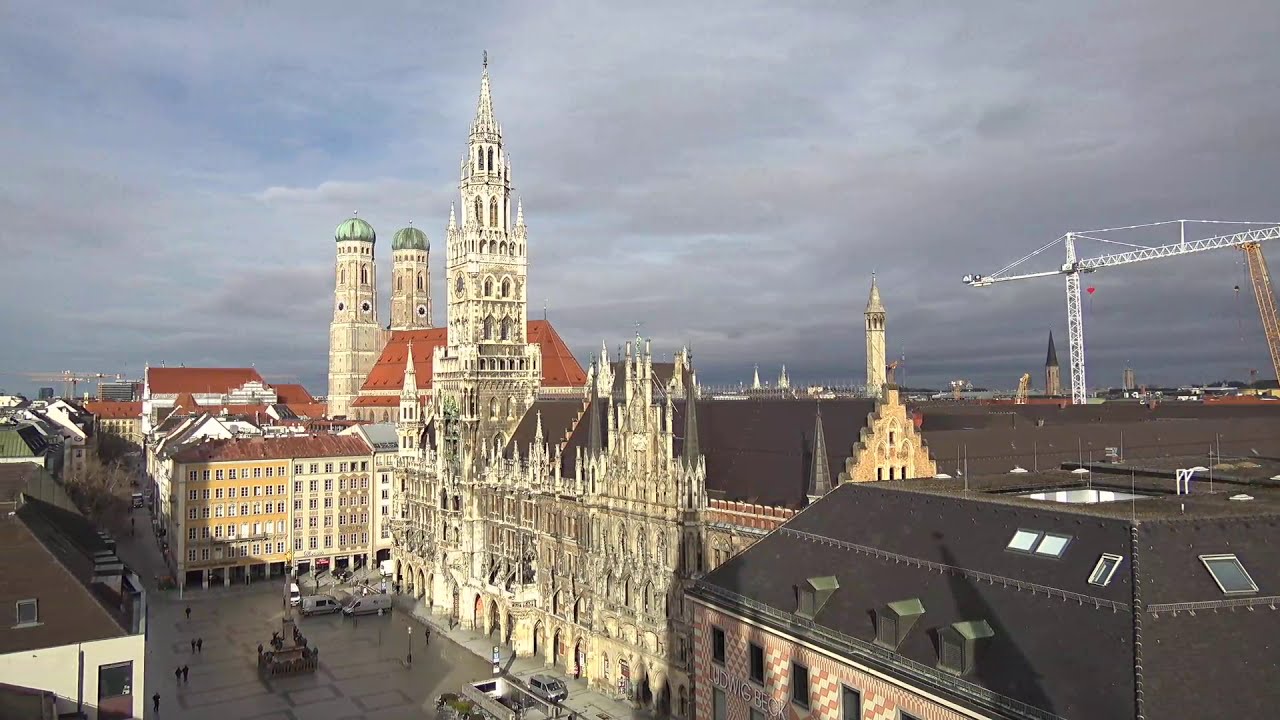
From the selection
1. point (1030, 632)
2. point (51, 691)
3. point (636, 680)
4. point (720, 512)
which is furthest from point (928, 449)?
point (51, 691)

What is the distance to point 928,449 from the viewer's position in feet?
186

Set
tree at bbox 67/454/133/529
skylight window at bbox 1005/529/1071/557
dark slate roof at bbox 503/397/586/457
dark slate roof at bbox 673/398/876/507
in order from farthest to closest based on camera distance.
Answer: tree at bbox 67/454/133/529
dark slate roof at bbox 503/397/586/457
dark slate roof at bbox 673/398/876/507
skylight window at bbox 1005/529/1071/557

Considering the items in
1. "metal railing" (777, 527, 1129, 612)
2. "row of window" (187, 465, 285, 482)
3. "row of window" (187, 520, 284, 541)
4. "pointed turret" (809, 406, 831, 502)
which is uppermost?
"pointed turret" (809, 406, 831, 502)

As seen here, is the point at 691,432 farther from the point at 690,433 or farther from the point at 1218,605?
the point at 1218,605

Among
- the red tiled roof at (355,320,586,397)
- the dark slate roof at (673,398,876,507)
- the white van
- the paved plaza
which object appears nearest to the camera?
the dark slate roof at (673,398,876,507)

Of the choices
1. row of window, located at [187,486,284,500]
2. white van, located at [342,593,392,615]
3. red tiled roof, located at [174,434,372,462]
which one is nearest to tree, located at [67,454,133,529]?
red tiled roof, located at [174,434,372,462]

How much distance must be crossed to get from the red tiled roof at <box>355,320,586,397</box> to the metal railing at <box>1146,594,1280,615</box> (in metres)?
124

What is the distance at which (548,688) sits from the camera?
6650cm

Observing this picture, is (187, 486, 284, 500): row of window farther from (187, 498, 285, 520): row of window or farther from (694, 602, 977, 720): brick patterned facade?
(694, 602, 977, 720): brick patterned facade

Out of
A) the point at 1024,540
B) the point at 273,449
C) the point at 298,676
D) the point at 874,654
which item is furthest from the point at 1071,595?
the point at 273,449

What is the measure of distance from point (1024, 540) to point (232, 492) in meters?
96.5

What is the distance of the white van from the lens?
91.1 m

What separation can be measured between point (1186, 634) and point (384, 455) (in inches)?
4095

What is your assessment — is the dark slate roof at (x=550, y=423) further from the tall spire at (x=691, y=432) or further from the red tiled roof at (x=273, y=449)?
the red tiled roof at (x=273, y=449)
